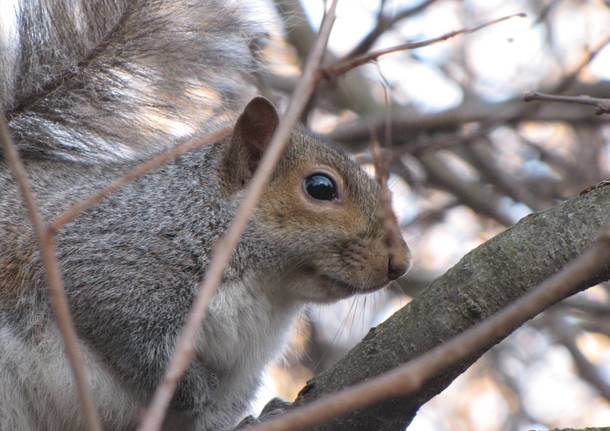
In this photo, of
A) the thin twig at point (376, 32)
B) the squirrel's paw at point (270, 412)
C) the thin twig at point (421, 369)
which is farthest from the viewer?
the thin twig at point (376, 32)

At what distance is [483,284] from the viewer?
5.28 feet

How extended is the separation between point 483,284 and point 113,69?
1.35 metres

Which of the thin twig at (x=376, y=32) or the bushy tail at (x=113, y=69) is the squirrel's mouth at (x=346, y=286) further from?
the thin twig at (x=376, y=32)

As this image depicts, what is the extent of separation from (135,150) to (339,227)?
70 centimetres

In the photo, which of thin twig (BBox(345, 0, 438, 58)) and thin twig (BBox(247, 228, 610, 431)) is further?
thin twig (BBox(345, 0, 438, 58))

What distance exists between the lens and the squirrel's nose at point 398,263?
6.84 feet

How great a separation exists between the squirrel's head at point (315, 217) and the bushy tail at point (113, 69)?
326 mm

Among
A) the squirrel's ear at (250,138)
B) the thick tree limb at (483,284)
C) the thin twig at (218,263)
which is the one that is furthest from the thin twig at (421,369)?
the squirrel's ear at (250,138)

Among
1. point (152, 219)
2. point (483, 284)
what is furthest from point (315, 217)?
point (483, 284)

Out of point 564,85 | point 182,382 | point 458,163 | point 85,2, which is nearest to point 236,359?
point 182,382

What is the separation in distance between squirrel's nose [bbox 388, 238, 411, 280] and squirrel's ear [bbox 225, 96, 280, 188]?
41cm

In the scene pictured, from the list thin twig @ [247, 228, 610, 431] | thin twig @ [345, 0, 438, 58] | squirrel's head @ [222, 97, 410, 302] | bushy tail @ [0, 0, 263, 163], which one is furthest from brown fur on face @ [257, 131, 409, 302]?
thin twig @ [247, 228, 610, 431]

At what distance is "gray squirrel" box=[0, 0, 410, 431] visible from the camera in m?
2.05

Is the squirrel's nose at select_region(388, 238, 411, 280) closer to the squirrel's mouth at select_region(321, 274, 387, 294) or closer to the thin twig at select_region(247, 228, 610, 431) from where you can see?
the squirrel's mouth at select_region(321, 274, 387, 294)
